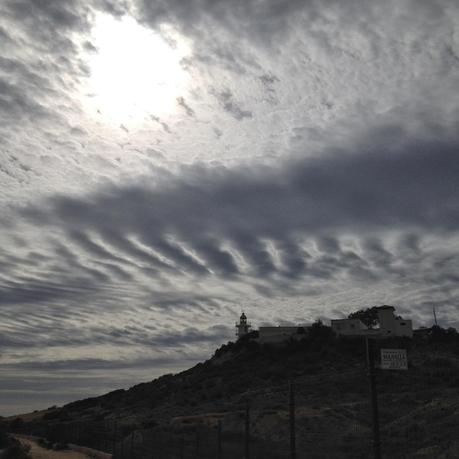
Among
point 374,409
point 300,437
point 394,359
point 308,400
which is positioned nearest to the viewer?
point 394,359

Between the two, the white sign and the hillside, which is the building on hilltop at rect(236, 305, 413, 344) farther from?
the white sign

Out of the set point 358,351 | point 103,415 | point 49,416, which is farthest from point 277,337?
point 49,416

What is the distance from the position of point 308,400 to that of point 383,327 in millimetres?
45213

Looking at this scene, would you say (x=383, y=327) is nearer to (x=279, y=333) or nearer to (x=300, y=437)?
(x=279, y=333)

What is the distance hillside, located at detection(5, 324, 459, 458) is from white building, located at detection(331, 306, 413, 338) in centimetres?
276

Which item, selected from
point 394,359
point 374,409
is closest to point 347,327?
point 374,409

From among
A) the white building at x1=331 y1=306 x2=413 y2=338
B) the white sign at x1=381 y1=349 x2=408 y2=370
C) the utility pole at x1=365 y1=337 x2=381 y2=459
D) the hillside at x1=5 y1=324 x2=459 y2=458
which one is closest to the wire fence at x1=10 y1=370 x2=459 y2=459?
the hillside at x1=5 y1=324 x2=459 y2=458

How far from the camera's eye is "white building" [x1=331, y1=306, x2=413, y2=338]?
84838 mm

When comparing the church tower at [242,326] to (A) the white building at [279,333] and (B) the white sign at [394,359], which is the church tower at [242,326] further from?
(B) the white sign at [394,359]

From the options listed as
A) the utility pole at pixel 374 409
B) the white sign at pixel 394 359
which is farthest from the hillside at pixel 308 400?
the white sign at pixel 394 359

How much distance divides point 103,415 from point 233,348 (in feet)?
99.0

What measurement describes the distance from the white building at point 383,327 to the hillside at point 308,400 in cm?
276

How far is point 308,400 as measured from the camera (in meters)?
44.6

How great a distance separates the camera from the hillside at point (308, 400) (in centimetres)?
2431
